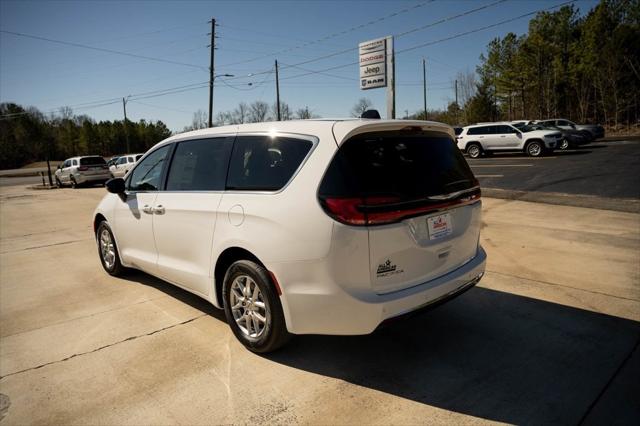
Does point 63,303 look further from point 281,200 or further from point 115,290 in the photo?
point 281,200

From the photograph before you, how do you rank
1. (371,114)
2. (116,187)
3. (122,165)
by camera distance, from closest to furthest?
(371,114) → (116,187) → (122,165)

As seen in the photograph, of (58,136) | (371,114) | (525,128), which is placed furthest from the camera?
(58,136)

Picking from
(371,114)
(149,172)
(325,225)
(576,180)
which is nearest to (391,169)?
(325,225)

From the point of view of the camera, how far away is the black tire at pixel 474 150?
881 inches

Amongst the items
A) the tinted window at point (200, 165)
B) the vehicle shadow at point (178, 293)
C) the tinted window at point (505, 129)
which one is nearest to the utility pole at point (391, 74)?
the tinted window at point (505, 129)

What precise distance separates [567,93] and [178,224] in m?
52.9

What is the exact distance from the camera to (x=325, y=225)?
2463mm

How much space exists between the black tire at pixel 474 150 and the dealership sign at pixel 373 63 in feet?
19.7

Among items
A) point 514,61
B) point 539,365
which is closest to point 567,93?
point 514,61

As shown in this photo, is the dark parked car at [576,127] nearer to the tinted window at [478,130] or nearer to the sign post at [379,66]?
the tinted window at [478,130]

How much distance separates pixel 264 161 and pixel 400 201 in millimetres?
1104

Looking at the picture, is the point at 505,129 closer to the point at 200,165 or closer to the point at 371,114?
the point at 371,114

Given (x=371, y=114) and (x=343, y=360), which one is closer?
(x=343, y=360)

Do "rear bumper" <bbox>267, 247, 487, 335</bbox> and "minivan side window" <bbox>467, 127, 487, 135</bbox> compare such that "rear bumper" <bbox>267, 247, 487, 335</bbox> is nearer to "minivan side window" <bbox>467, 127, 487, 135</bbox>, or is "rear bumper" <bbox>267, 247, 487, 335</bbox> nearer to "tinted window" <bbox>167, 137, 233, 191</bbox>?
"tinted window" <bbox>167, 137, 233, 191</bbox>
